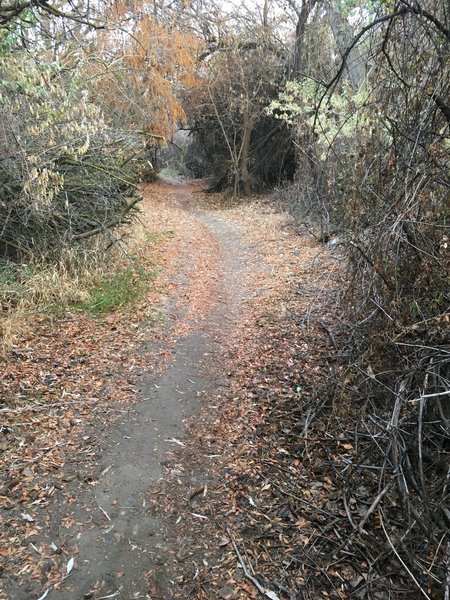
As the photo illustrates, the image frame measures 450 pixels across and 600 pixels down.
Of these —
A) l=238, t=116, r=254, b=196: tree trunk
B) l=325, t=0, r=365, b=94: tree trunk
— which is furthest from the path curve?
l=238, t=116, r=254, b=196: tree trunk

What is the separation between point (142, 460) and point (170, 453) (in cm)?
25

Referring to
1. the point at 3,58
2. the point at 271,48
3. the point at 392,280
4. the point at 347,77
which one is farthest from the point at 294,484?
the point at 271,48

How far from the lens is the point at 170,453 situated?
3.73 metres

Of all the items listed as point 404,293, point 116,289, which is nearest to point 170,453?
point 404,293

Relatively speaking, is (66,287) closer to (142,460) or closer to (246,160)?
(142,460)

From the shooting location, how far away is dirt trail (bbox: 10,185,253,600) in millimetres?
2648

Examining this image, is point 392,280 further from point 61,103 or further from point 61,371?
point 61,103

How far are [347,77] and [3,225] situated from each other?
8398mm

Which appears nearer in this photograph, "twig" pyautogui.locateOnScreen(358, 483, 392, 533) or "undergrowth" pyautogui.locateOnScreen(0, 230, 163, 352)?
"twig" pyautogui.locateOnScreen(358, 483, 392, 533)

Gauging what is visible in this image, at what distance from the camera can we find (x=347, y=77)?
33.3 feet

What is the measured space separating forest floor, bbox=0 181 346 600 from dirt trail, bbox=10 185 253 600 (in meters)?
0.01

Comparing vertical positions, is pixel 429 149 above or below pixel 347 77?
below

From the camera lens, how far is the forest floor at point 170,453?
2670mm

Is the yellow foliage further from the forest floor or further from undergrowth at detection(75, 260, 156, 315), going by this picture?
the forest floor
